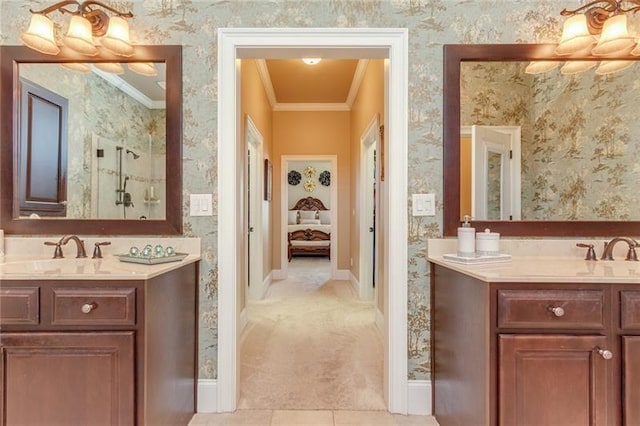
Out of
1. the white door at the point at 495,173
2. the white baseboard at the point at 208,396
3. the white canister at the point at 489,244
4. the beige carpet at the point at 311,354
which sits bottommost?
the beige carpet at the point at 311,354

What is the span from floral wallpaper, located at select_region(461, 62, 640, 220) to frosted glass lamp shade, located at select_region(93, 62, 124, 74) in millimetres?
1968

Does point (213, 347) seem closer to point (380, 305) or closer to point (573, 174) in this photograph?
point (380, 305)

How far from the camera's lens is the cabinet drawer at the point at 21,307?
4.36ft

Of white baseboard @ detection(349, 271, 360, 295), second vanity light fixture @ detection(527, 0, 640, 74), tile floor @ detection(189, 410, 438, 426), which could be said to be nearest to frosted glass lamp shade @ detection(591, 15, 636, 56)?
second vanity light fixture @ detection(527, 0, 640, 74)

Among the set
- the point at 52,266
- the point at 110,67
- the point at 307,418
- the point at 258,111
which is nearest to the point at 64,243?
the point at 52,266

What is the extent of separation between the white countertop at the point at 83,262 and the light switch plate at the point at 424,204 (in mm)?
1223

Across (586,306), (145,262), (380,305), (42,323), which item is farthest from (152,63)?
(380,305)

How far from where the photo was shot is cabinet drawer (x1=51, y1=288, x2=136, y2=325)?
4.38 feet

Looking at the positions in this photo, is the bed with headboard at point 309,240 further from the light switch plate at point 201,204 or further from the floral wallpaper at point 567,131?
the floral wallpaper at point 567,131

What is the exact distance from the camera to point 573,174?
198 centimetres

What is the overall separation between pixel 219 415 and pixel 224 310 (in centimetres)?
56

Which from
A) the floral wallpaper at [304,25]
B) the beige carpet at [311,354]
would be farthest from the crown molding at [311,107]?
the floral wallpaper at [304,25]

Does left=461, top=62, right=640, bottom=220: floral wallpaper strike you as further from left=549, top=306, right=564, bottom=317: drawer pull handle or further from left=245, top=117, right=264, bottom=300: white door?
left=245, top=117, right=264, bottom=300: white door

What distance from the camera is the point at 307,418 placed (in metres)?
1.86
